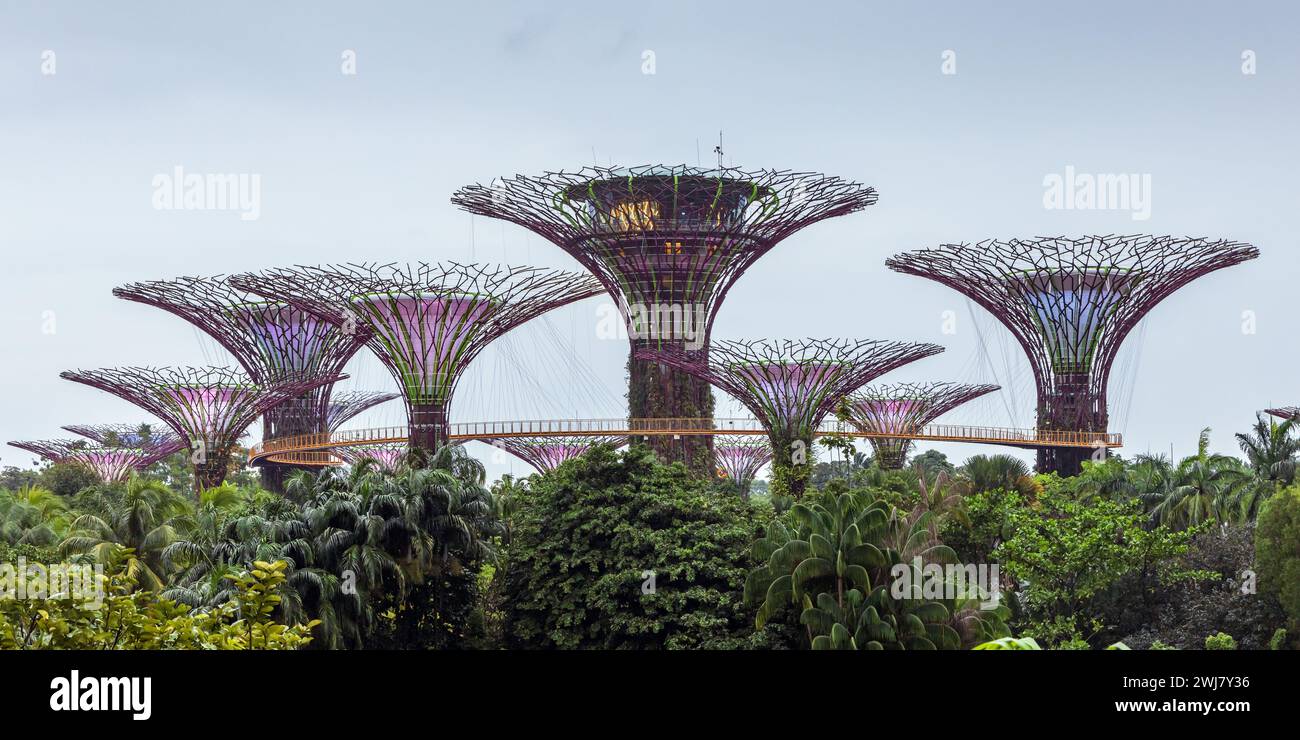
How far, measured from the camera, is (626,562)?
3019cm

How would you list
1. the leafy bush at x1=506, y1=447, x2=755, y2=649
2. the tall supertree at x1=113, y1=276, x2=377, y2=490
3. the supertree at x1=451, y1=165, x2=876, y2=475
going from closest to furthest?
the leafy bush at x1=506, y1=447, x2=755, y2=649
the supertree at x1=451, y1=165, x2=876, y2=475
the tall supertree at x1=113, y1=276, x2=377, y2=490

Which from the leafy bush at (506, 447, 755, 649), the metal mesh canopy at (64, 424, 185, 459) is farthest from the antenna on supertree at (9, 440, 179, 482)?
the leafy bush at (506, 447, 755, 649)

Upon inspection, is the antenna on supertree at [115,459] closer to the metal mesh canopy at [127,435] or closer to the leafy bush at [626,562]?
the metal mesh canopy at [127,435]

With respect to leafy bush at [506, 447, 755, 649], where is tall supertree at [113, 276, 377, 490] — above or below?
above

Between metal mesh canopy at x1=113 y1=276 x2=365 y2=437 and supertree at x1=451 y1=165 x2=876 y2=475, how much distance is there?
16.4 metres

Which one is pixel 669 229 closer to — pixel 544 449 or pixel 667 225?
pixel 667 225

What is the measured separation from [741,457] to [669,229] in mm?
31641

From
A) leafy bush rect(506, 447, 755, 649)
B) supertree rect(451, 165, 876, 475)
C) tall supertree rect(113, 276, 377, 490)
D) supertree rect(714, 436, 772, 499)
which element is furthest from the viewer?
supertree rect(714, 436, 772, 499)

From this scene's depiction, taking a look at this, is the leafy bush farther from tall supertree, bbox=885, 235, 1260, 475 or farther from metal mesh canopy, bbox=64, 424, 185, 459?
metal mesh canopy, bbox=64, 424, 185, 459

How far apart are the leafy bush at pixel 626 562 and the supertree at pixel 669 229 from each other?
61.8 feet

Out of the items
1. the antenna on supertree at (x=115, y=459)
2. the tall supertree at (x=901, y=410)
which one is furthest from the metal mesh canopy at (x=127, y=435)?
the tall supertree at (x=901, y=410)

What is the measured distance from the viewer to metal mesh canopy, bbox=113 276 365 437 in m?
65.0

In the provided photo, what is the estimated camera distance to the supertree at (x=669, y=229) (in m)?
49.8
